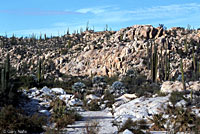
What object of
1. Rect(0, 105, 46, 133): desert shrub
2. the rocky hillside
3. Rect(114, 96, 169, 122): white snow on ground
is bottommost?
Rect(114, 96, 169, 122): white snow on ground

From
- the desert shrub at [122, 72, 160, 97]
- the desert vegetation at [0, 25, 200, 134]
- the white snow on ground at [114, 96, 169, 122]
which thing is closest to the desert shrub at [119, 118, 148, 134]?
the desert vegetation at [0, 25, 200, 134]

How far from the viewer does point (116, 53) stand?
53.0 m

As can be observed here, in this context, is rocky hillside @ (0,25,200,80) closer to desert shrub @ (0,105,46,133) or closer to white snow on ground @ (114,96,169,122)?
white snow on ground @ (114,96,169,122)

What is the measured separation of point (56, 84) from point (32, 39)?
48.7m

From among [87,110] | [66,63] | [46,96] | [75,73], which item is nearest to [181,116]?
[87,110]

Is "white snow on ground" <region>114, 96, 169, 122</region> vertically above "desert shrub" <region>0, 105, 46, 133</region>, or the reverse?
"desert shrub" <region>0, 105, 46, 133</region>

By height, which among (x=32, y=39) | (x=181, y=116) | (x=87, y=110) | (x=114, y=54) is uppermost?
(x=32, y=39)

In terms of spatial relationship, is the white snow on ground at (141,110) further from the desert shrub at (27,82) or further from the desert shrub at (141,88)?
the desert shrub at (27,82)

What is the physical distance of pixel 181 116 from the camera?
39.7 ft

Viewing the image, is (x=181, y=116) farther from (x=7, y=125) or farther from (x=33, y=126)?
(x=7, y=125)

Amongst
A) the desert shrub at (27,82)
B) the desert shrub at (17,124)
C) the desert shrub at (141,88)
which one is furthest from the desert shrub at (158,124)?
the desert shrub at (27,82)

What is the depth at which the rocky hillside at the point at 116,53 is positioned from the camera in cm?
4801

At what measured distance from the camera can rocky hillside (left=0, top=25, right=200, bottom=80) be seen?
158 feet

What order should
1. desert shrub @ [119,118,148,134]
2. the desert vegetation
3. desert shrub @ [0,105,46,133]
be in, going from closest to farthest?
desert shrub @ [119,118,148,134]
desert shrub @ [0,105,46,133]
the desert vegetation
